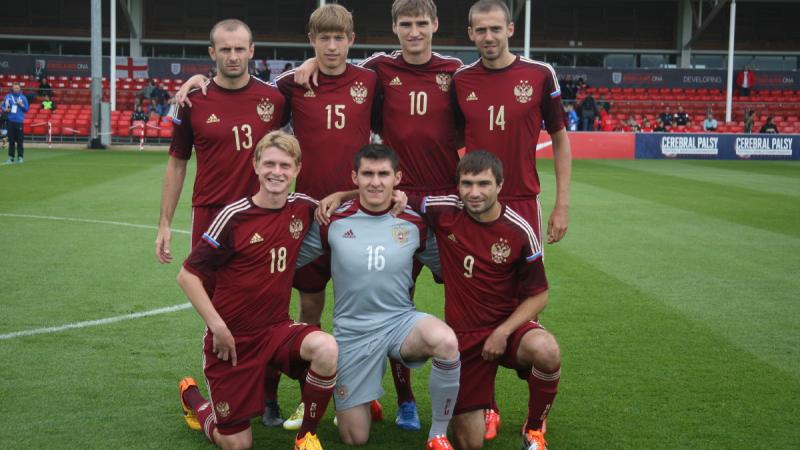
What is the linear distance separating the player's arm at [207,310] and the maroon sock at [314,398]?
16.8 inches

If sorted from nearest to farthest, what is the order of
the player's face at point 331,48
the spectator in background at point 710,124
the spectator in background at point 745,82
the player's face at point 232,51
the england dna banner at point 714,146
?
the player's face at point 232,51 → the player's face at point 331,48 → the england dna banner at point 714,146 → the spectator in background at point 710,124 → the spectator in background at point 745,82

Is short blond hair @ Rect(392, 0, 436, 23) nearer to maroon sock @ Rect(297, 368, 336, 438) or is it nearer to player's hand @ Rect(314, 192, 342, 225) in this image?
player's hand @ Rect(314, 192, 342, 225)

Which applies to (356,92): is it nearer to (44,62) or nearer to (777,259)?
(777,259)

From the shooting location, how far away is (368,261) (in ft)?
15.3

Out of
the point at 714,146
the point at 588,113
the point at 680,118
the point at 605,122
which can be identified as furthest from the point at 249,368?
the point at 680,118

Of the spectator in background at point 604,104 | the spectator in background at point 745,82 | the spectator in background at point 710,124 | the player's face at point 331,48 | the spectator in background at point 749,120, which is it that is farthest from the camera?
the spectator in background at point 745,82

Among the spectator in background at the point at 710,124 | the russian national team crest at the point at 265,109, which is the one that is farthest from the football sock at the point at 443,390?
the spectator in background at the point at 710,124

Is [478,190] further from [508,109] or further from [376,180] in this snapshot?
[508,109]

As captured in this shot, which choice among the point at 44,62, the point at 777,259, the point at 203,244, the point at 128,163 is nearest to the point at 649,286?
the point at 777,259

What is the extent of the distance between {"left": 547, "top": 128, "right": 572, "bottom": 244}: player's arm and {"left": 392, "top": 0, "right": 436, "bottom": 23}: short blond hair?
3.35ft

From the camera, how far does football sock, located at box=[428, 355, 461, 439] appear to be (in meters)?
4.40

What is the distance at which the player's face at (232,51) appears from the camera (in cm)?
486

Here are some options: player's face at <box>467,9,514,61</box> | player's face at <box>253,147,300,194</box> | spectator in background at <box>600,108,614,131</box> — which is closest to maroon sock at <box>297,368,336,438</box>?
player's face at <box>253,147,300,194</box>

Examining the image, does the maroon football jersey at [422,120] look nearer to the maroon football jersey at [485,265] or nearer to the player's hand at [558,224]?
the maroon football jersey at [485,265]
